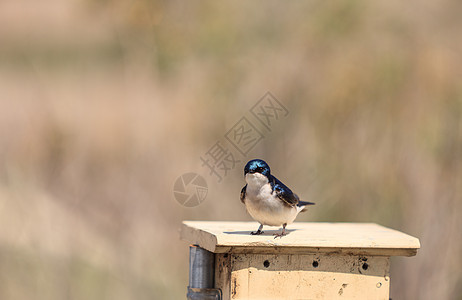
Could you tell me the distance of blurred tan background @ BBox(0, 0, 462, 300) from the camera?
5344 millimetres

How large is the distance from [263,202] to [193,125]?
3320mm

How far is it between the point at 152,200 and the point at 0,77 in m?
1.64

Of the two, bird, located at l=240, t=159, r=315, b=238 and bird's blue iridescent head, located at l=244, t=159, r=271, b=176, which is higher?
Answer: bird's blue iridescent head, located at l=244, t=159, r=271, b=176

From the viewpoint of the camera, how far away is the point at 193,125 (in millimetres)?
5793

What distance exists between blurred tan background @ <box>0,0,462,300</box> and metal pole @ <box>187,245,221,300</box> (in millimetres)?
2895

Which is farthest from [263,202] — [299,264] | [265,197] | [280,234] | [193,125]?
[193,125]

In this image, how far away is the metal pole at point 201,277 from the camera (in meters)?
2.55

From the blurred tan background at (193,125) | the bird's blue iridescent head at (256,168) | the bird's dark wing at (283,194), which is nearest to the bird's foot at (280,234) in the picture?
the bird's dark wing at (283,194)

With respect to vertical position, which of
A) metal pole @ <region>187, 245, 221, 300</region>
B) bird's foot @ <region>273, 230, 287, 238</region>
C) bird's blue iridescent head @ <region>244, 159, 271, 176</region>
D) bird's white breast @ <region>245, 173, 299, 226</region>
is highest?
bird's blue iridescent head @ <region>244, 159, 271, 176</region>

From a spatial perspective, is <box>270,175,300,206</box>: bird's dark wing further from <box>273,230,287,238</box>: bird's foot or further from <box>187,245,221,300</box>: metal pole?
<box>187,245,221,300</box>: metal pole

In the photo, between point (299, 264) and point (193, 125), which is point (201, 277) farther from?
point (193, 125)

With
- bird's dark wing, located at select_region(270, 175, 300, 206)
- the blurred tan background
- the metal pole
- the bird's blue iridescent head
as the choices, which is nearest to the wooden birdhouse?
the metal pole

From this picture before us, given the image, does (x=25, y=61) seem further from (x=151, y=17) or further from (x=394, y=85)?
(x=394, y=85)

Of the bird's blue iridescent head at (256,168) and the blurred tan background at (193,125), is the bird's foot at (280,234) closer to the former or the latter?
the bird's blue iridescent head at (256,168)
